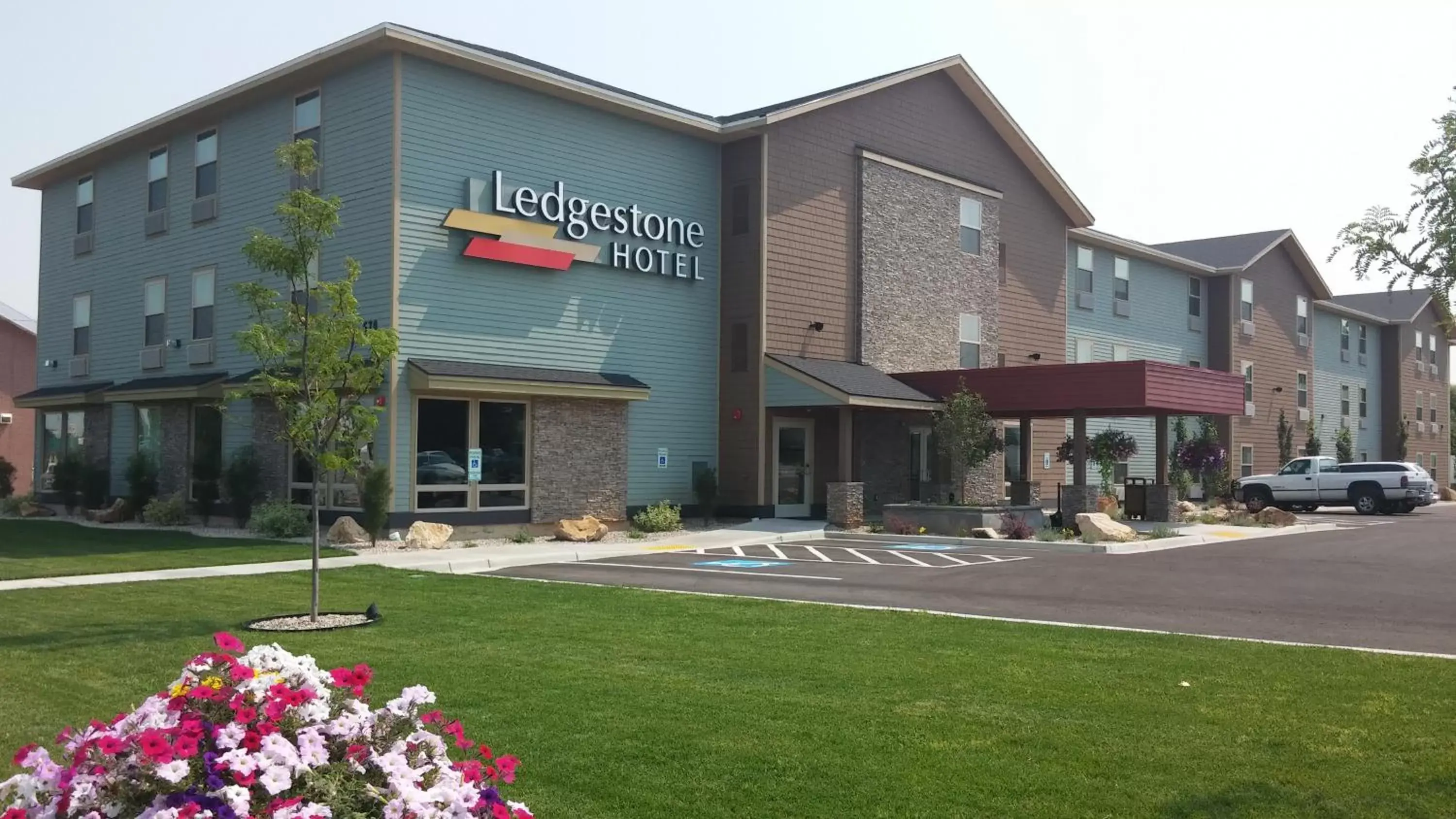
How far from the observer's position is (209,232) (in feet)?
87.6

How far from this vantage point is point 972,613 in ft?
41.5

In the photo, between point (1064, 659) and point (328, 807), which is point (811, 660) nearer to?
point (1064, 659)

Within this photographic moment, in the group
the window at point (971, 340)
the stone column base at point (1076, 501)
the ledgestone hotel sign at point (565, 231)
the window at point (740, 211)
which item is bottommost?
the stone column base at point (1076, 501)

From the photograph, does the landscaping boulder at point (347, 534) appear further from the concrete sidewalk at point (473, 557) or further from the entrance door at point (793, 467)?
the entrance door at point (793, 467)

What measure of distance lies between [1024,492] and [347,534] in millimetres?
17479

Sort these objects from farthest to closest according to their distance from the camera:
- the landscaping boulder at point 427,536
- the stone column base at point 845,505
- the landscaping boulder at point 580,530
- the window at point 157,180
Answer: the window at point 157,180 < the stone column base at point 845,505 < the landscaping boulder at point 580,530 < the landscaping boulder at point 427,536

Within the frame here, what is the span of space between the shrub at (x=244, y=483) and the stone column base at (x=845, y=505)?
11734mm

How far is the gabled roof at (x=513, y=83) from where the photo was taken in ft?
72.1

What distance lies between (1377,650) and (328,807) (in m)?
9.67

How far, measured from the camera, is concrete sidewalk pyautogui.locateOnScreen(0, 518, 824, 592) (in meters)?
15.6

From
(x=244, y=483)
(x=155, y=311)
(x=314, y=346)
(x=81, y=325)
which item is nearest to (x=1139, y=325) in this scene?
(x=244, y=483)

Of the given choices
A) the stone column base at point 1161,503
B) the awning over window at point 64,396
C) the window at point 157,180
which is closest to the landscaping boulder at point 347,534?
the awning over window at point 64,396

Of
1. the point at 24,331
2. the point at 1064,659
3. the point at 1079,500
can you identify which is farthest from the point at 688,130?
the point at 24,331

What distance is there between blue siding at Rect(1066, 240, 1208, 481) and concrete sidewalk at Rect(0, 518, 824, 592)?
16033mm
